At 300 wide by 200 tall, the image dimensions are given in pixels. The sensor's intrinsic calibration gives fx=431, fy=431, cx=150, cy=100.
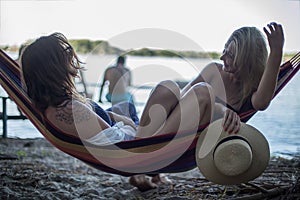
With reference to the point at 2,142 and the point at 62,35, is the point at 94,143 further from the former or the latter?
the point at 2,142

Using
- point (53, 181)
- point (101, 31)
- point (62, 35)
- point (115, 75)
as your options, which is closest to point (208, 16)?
point (101, 31)

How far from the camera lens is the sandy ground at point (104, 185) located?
1912 millimetres

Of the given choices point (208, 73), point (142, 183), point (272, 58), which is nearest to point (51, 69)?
point (208, 73)

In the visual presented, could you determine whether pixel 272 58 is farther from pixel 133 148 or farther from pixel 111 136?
pixel 111 136

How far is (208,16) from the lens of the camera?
19.7 ft

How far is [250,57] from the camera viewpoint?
5.42 feet

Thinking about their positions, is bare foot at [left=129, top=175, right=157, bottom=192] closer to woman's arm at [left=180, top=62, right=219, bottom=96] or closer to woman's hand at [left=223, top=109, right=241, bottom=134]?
woman's arm at [left=180, top=62, right=219, bottom=96]

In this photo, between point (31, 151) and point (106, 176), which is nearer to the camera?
point (106, 176)

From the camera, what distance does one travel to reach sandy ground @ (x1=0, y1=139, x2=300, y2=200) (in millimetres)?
1912

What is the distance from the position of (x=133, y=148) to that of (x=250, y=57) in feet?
1.86

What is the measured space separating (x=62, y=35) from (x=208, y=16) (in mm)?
4600

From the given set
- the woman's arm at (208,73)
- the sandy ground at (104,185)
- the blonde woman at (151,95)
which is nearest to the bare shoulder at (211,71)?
the woman's arm at (208,73)

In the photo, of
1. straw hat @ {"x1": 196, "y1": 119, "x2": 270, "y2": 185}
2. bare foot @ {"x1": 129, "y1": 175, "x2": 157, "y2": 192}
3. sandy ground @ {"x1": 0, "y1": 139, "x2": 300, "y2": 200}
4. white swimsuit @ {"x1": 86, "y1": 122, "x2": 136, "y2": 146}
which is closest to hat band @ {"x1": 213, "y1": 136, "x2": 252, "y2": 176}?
straw hat @ {"x1": 196, "y1": 119, "x2": 270, "y2": 185}

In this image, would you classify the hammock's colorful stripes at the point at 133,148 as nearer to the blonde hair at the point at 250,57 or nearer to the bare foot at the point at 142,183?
the blonde hair at the point at 250,57
